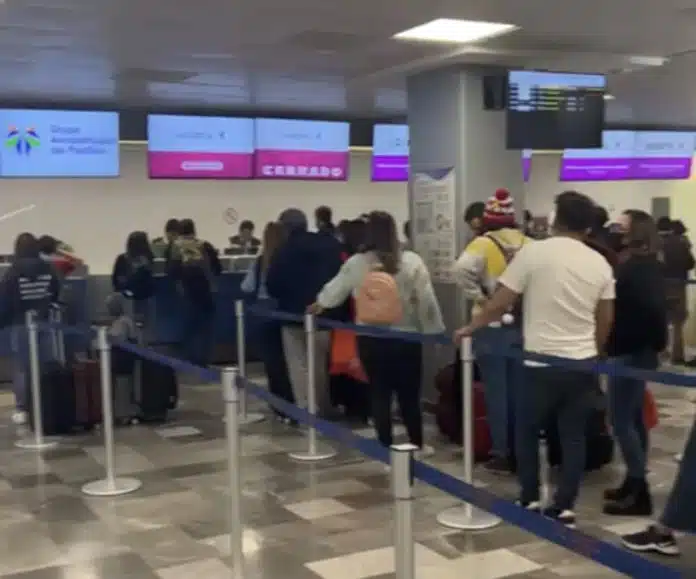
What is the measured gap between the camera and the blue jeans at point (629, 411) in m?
4.46

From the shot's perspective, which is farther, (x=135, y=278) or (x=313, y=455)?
(x=135, y=278)

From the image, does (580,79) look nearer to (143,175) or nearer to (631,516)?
(631,516)

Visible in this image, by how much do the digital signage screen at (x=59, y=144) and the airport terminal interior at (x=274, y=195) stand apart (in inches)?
0.9

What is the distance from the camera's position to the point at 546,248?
13.0 ft

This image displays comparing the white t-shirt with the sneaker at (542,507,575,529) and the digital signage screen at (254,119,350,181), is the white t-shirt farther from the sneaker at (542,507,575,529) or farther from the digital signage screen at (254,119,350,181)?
the digital signage screen at (254,119,350,181)

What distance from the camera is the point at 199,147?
33.9 ft

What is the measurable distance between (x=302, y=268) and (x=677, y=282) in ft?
14.2

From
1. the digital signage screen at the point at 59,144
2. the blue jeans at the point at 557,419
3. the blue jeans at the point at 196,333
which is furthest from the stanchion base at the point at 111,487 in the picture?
the digital signage screen at the point at 59,144

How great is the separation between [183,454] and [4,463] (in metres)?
1.14

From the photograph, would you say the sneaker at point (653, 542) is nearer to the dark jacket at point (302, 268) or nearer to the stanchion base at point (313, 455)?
the stanchion base at point (313, 455)

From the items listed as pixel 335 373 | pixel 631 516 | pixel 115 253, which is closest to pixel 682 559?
pixel 631 516

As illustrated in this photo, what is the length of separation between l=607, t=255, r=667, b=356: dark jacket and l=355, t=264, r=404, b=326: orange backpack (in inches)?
49.9

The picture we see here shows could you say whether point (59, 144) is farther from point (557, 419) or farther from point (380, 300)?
point (557, 419)

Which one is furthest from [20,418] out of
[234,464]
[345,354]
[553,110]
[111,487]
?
[553,110]
